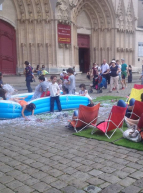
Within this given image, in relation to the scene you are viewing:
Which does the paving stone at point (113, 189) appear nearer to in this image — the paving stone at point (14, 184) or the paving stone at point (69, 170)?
the paving stone at point (69, 170)

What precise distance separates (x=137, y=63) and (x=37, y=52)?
1291cm

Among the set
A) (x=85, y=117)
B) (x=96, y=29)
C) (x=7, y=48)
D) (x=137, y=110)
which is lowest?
(x=85, y=117)

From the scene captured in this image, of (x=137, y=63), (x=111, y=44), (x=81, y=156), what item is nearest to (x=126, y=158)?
(x=81, y=156)

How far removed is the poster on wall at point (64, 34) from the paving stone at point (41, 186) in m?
17.4

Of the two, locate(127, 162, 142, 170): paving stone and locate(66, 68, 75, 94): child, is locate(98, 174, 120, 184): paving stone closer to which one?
locate(127, 162, 142, 170): paving stone

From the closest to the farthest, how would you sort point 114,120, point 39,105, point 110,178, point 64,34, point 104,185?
1. point 104,185
2. point 110,178
3. point 114,120
4. point 39,105
5. point 64,34

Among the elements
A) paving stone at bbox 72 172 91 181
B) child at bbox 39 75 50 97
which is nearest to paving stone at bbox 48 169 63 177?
paving stone at bbox 72 172 91 181

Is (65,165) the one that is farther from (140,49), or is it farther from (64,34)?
(140,49)

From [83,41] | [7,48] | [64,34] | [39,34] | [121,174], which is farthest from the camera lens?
[83,41]

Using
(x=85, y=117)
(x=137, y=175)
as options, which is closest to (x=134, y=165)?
(x=137, y=175)

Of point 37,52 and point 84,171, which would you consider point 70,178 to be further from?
point 37,52

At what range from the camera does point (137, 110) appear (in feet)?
21.0

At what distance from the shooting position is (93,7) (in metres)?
24.5

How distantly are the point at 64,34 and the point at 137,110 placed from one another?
15.1 metres
